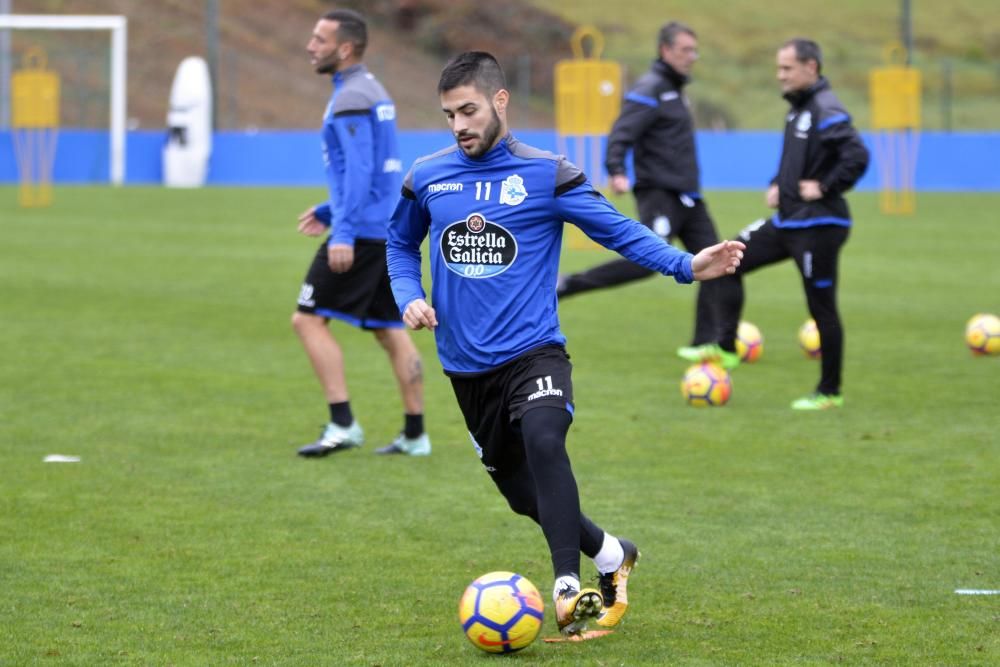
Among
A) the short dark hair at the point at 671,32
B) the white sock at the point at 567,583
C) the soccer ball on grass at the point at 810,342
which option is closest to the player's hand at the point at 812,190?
the short dark hair at the point at 671,32

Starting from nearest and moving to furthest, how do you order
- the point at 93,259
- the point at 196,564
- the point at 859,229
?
1. the point at 196,564
2. the point at 93,259
3. the point at 859,229

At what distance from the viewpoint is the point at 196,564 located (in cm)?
656

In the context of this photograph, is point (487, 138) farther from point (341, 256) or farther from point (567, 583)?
point (341, 256)

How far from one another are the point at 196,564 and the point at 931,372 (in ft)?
22.5

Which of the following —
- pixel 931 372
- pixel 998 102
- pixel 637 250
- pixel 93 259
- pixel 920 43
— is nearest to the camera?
pixel 637 250

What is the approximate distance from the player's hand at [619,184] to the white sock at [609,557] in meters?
5.95

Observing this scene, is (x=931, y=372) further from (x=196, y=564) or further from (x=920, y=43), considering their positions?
(x=920, y=43)

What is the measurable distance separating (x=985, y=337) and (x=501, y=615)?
811 cm

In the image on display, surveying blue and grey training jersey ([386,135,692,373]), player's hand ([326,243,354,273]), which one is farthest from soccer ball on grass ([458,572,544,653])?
player's hand ([326,243,354,273])

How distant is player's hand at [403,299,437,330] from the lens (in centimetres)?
555

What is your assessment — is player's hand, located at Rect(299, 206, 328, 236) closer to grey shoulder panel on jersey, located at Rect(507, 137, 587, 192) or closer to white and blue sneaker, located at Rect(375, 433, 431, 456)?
white and blue sneaker, located at Rect(375, 433, 431, 456)

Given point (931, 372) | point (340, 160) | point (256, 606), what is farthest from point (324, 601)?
point (931, 372)

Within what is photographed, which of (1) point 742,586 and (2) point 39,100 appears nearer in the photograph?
(1) point 742,586

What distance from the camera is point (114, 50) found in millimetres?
39969
